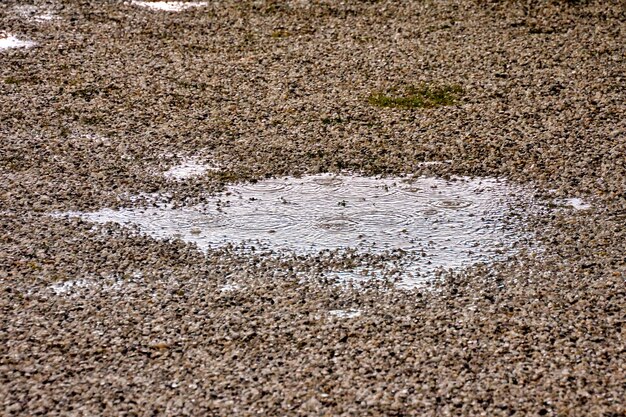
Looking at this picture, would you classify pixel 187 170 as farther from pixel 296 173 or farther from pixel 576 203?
pixel 576 203

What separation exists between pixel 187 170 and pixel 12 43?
3.36 meters

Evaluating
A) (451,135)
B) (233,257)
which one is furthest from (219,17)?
(233,257)

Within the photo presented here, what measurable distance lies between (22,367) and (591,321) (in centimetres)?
297


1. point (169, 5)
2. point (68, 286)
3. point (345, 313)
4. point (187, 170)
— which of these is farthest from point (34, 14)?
point (345, 313)

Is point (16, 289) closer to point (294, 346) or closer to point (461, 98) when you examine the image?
point (294, 346)

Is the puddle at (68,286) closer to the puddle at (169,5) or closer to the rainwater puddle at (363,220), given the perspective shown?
the rainwater puddle at (363,220)

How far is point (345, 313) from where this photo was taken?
197 inches

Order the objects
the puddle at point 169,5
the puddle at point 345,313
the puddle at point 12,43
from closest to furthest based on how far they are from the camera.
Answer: the puddle at point 345,313
the puddle at point 12,43
the puddle at point 169,5

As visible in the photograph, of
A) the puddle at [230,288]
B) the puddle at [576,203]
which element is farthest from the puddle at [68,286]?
the puddle at [576,203]

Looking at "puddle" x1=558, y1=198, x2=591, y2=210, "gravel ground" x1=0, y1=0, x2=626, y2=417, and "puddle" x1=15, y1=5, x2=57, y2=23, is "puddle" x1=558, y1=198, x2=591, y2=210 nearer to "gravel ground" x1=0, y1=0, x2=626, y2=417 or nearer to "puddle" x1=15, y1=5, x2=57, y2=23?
"gravel ground" x1=0, y1=0, x2=626, y2=417

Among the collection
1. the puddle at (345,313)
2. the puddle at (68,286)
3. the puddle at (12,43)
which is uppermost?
the puddle at (12,43)

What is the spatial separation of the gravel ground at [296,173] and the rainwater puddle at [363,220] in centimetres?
15

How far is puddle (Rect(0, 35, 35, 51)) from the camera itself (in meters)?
8.80

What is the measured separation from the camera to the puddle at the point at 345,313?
496 cm
